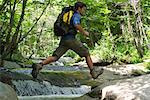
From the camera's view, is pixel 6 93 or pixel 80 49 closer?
pixel 6 93

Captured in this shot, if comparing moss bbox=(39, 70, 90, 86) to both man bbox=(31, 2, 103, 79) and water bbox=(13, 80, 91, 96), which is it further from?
man bbox=(31, 2, 103, 79)

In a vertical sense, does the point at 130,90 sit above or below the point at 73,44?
below

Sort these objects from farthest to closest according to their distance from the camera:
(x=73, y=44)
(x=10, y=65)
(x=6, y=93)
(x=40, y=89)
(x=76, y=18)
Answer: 1. (x=10, y=65)
2. (x=40, y=89)
3. (x=73, y=44)
4. (x=76, y=18)
5. (x=6, y=93)

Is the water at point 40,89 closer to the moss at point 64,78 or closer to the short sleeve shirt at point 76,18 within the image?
the moss at point 64,78

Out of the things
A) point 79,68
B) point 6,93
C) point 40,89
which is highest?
point 6,93

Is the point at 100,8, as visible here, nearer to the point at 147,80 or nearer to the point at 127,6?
the point at 127,6

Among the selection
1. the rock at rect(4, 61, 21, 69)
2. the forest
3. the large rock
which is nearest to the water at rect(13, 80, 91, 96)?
the forest

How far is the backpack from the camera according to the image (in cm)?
651

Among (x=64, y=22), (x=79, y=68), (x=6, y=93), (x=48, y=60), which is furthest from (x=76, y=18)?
(x=79, y=68)

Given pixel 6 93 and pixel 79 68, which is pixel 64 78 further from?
pixel 6 93

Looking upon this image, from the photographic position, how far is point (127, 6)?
23.0 m

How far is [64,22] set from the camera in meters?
6.54

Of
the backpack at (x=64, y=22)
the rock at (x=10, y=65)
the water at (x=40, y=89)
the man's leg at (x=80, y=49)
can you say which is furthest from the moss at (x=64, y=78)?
the backpack at (x=64, y=22)

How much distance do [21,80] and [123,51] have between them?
1246 cm
